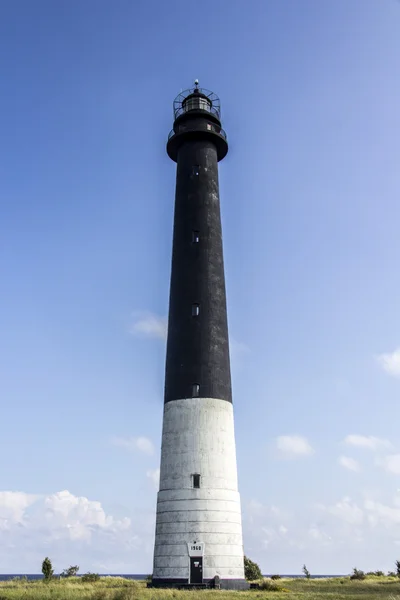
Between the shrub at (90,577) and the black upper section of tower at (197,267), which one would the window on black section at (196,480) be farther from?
the shrub at (90,577)

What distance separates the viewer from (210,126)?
4169cm

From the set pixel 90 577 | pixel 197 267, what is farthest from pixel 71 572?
pixel 197 267

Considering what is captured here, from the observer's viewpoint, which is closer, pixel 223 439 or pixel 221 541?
pixel 221 541

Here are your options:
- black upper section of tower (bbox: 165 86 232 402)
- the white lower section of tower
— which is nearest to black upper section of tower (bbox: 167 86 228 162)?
black upper section of tower (bbox: 165 86 232 402)

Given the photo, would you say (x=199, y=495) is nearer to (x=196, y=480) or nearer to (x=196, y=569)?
(x=196, y=480)

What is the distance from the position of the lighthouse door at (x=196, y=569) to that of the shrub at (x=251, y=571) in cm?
1324

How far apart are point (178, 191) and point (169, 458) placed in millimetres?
18673

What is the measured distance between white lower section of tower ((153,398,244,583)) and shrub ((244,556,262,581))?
38.8 feet

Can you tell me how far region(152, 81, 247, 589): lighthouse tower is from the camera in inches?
1222

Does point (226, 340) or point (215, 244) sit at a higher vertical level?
point (215, 244)

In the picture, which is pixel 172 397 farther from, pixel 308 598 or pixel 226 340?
pixel 308 598

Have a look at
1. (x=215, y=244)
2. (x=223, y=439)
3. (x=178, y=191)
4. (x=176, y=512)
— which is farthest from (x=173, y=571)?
(x=178, y=191)

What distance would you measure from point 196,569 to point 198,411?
27.9ft

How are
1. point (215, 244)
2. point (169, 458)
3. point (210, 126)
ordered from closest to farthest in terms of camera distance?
point (169, 458) < point (215, 244) < point (210, 126)
